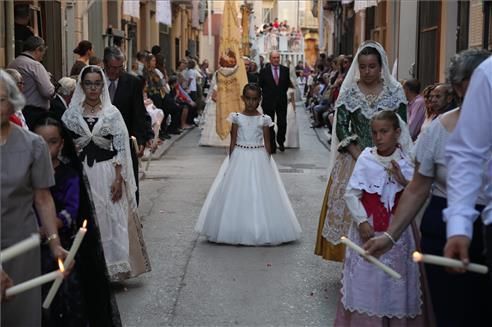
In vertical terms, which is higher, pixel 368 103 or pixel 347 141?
pixel 368 103

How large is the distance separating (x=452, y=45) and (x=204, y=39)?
1756 inches

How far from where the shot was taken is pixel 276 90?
18281 millimetres

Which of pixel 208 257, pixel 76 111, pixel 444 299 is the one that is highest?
pixel 76 111

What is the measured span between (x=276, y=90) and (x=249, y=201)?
906 cm

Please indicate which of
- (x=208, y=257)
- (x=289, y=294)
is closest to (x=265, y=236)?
(x=208, y=257)

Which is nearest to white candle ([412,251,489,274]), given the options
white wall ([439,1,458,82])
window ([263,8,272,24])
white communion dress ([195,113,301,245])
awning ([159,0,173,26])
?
white communion dress ([195,113,301,245])

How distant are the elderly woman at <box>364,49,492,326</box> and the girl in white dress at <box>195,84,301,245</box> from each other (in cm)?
480

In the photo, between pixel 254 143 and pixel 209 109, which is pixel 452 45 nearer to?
pixel 209 109

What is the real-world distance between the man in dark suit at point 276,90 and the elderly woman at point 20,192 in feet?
45.4

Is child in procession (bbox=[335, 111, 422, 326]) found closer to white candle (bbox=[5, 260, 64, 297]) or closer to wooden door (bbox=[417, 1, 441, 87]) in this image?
white candle (bbox=[5, 260, 64, 297])

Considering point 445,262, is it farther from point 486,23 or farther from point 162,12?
point 162,12

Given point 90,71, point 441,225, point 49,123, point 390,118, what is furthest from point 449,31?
point 441,225

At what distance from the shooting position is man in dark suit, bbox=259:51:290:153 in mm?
18281

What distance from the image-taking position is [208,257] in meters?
8.80
